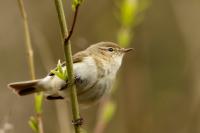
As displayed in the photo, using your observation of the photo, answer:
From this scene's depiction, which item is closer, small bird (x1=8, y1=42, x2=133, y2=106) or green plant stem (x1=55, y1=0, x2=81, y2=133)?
green plant stem (x1=55, y1=0, x2=81, y2=133)

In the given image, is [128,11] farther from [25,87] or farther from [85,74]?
[25,87]

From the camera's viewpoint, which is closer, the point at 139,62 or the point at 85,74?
the point at 85,74

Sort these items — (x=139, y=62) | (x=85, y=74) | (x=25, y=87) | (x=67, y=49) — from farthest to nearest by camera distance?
(x=139, y=62) < (x=25, y=87) < (x=85, y=74) < (x=67, y=49)

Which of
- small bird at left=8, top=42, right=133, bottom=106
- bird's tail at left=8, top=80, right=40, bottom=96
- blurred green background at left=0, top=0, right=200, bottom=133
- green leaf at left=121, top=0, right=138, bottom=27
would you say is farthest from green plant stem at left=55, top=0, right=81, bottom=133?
blurred green background at left=0, top=0, right=200, bottom=133

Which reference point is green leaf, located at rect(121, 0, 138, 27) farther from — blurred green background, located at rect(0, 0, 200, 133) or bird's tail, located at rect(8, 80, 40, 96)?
blurred green background, located at rect(0, 0, 200, 133)

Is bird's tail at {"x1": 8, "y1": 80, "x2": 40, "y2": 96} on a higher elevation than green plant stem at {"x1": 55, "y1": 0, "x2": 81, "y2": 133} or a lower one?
higher

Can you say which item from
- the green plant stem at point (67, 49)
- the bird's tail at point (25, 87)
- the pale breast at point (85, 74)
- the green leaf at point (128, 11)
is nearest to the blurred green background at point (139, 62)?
the bird's tail at point (25, 87)

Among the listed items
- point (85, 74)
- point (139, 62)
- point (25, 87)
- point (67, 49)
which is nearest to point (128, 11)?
point (85, 74)

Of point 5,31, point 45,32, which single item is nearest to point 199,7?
point 45,32
